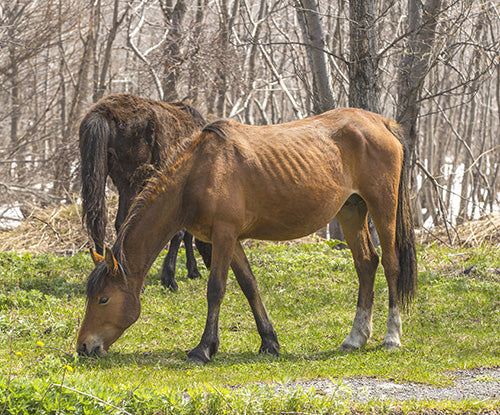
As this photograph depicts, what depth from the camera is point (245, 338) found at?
6906 millimetres

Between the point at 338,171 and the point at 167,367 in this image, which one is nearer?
the point at 167,367

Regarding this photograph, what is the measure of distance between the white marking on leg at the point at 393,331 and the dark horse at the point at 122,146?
2.73m

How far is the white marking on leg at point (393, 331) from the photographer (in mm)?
6508

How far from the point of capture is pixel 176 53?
13742 mm

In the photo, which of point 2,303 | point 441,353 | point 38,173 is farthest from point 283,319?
point 38,173

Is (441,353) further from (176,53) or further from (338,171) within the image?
(176,53)

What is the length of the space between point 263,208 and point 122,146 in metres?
2.78

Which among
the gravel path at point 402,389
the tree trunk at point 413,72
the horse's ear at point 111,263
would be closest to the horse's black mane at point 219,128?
the horse's ear at point 111,263

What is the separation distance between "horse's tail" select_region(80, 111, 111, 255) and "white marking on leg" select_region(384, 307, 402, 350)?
3.51 m

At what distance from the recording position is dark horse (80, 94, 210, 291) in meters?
7.61

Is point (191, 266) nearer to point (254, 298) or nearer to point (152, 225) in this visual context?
point (254, 298)

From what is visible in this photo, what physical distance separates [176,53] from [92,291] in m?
9.13

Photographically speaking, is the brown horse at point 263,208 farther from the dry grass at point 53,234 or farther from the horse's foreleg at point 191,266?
the dry grass at point 53,234

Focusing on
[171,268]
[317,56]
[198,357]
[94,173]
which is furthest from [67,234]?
[198,357]
